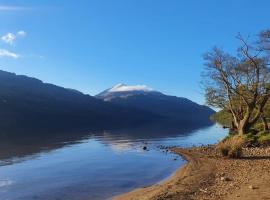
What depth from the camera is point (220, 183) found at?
28.4 m

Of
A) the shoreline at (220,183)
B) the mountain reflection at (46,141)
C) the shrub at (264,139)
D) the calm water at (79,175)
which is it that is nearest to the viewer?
the shoreline at (220,183)

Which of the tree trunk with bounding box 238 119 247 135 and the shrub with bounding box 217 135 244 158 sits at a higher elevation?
the tree trunk with bounding box 238 119 247 135

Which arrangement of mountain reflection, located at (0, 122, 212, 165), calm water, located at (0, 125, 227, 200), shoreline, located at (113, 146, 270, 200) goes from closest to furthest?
shoreline, located at (113, 146, 270, 200) → calm water, located at (0, 125, 227, 200) → mountain reflection, located at (0, 122, 212, 165)

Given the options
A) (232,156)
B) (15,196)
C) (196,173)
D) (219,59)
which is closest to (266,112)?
(219,59)

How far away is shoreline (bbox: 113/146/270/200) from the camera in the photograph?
24.0 meters

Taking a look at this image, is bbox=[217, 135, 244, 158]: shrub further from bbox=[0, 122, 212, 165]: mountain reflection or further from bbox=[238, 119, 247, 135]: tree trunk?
bbox=[0, 122, 212, 165]: mountain reflection

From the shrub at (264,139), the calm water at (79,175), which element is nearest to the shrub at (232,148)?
the calm water at (79,175)

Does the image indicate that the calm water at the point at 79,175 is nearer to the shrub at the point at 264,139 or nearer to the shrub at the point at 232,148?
the shrub at the point at 232,148

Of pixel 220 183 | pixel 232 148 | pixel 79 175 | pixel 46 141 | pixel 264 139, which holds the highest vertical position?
pixel 46 141

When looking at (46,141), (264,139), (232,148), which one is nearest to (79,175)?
(232,148)

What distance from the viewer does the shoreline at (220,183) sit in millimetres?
23959

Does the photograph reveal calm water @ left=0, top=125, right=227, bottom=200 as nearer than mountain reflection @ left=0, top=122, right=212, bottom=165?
Yes

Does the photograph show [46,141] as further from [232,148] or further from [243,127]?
[232,148]

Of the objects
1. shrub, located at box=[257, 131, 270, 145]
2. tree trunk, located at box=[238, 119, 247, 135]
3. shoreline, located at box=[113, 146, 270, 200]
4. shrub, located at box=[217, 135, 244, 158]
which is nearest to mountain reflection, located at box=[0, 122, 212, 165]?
tree trunk, located at box=[238, 119, 247, 135]
